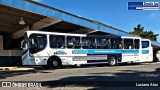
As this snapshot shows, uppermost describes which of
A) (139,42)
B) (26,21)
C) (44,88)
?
(26,21)

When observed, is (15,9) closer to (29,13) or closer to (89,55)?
(29,13)

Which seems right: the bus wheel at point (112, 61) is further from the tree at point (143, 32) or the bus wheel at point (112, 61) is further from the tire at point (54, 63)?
the tree at point (143, 32)

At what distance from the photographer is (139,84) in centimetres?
1344

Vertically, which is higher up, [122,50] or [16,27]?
[16,27]

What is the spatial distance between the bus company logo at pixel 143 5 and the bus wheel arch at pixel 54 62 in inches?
343

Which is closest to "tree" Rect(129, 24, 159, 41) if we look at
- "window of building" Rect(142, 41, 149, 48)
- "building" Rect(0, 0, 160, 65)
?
"building" Rect(0, 0, 160, 65)

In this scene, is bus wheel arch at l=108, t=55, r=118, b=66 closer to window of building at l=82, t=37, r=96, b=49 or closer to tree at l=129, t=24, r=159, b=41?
window of building at l=82, t=37, r=96, b=49

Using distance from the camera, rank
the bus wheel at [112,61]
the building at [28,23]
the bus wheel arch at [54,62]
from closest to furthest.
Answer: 1. the bus wheel arch at [54,62]
2. the building at [28,23]
3. the bus wheel at [112,61]

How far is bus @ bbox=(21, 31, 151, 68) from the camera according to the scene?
82.4 ft

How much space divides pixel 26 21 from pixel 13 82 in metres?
18.6

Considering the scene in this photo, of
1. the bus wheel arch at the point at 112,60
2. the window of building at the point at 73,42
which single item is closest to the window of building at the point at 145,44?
the bus wheel arch at the point at 112,60

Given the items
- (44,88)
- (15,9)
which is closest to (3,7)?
(15,9)

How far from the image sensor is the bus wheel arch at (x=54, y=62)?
25.7 meters

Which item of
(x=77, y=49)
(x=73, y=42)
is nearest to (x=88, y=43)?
(x=77, y=49)
